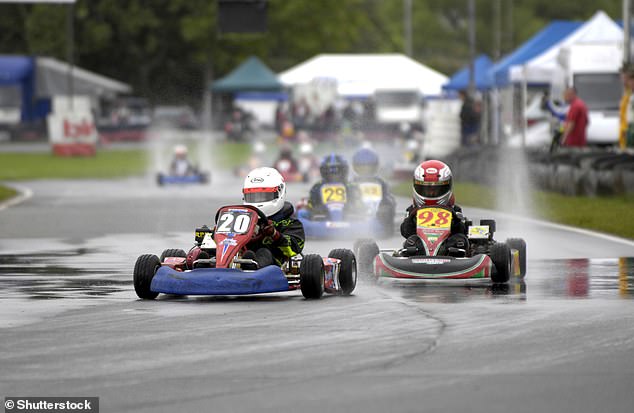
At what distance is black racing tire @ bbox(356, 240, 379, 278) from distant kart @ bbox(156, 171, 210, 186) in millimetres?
19620

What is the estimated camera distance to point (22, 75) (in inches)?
2931

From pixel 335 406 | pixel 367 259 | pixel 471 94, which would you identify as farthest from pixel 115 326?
pixel 471 94

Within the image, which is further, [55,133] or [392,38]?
[392,38]

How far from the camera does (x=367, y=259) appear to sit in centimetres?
1473

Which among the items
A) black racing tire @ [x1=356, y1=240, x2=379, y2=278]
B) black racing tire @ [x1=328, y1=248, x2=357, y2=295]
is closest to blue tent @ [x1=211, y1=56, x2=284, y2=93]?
black racing tire @ [x1=356, y1=240, x2=379, y2=278]

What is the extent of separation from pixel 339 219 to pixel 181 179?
14.9 m

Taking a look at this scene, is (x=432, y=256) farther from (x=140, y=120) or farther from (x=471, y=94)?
(x=140, y=120)

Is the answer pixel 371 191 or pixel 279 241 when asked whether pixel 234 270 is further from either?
pixel 371 191

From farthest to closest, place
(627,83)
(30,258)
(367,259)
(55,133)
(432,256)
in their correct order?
(55,133)
(627,83)
(30,258)
(367,259)
(432,256)

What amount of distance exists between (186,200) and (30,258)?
11.4 m

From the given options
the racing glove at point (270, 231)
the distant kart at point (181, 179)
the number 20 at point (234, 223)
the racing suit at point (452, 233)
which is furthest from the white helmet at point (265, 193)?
the distant kart at point (181, 179)

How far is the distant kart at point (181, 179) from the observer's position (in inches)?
1346

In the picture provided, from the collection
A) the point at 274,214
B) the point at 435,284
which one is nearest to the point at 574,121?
the point at 435,284

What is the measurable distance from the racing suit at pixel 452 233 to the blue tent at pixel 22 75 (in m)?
61.4
